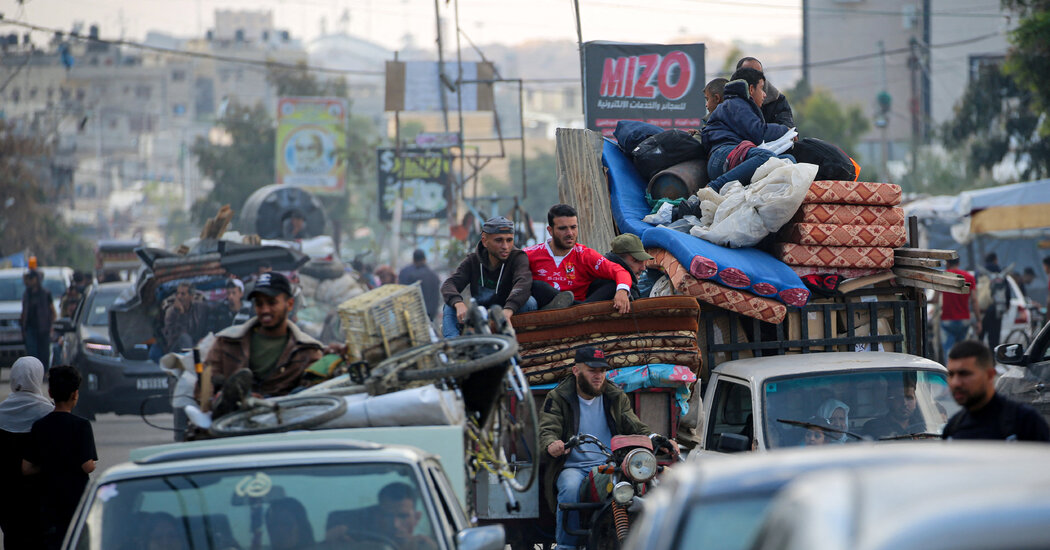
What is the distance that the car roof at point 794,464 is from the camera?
9.02ft

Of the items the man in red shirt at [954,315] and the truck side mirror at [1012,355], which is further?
the man in red shirt at [954,315]

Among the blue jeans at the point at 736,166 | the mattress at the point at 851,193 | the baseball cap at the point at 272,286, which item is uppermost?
the blue jeans at the point at 736,166

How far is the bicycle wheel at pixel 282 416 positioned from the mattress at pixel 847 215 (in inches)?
184

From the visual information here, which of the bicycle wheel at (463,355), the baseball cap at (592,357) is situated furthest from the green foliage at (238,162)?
the bicycle wheel at (463,355)

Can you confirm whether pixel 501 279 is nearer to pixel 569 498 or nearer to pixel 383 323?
pixel 569 498

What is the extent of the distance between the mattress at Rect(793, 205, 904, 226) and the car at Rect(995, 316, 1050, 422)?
50.2 inches

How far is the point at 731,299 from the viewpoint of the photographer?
846cm

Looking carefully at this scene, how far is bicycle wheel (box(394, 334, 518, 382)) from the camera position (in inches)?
213

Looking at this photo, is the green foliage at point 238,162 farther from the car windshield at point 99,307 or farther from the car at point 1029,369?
the car at point 1029,369

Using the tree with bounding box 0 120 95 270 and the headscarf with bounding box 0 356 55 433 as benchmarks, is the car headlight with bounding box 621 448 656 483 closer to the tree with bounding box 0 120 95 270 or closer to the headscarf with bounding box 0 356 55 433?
the headscarf with bounding box 0 356 55 433

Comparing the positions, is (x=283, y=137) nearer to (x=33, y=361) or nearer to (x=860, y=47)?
(x=33, y=361)

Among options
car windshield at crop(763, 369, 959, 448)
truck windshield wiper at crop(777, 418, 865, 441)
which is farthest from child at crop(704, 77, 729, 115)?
truck windshield wiper at crop(777, 418, 865, 441)

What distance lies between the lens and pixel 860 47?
87188 millimetres

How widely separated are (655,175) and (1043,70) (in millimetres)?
16996
